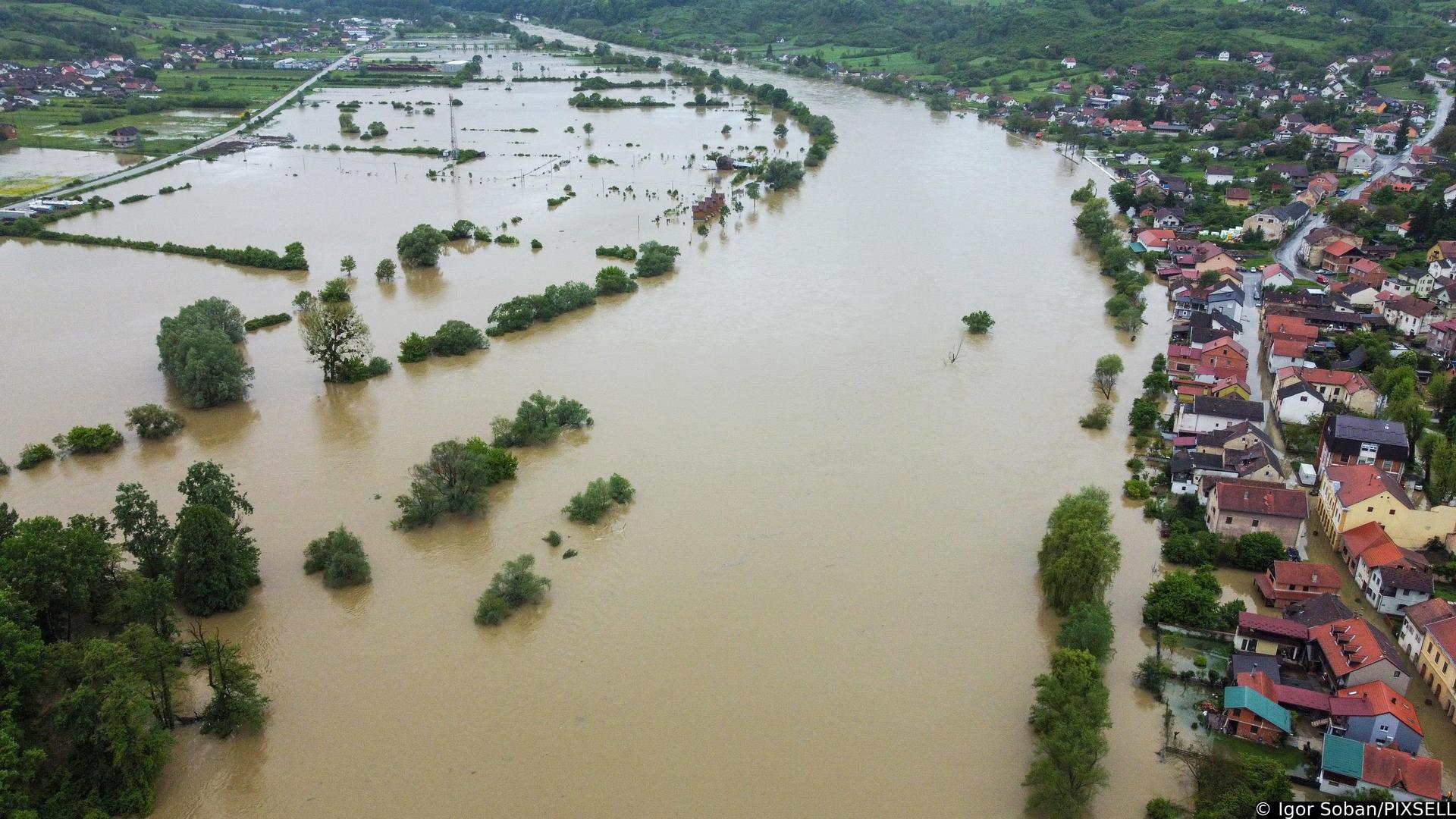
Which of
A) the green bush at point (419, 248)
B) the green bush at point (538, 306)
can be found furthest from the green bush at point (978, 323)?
the green bush at point (419, 248)

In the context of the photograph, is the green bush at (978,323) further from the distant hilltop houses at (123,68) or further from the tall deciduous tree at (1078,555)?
the distant hilltop houses at (123,68)

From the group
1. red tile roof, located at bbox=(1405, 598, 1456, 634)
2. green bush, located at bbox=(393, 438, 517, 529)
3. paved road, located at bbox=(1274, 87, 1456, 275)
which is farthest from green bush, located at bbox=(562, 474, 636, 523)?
paved road, located at bbox=(1274, 87, 1456, 275)

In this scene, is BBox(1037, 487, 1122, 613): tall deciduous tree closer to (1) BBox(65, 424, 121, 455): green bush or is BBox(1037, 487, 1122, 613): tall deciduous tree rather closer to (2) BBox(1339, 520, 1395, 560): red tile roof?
(2) BBox(1339, 520, 1395, 560): red tile roof

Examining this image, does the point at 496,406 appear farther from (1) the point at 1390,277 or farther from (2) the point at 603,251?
(1) the point at 1390,277

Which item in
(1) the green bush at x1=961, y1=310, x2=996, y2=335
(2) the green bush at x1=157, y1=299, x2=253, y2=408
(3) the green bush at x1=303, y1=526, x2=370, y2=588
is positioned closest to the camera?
(3) the green bush at x1=303, y1=526, x2=370, y2=588

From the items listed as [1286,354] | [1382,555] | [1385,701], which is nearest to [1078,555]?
[1385,701]

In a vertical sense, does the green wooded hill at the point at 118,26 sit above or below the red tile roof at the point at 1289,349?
above

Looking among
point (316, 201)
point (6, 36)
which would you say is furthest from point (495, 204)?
point (6, 36)
